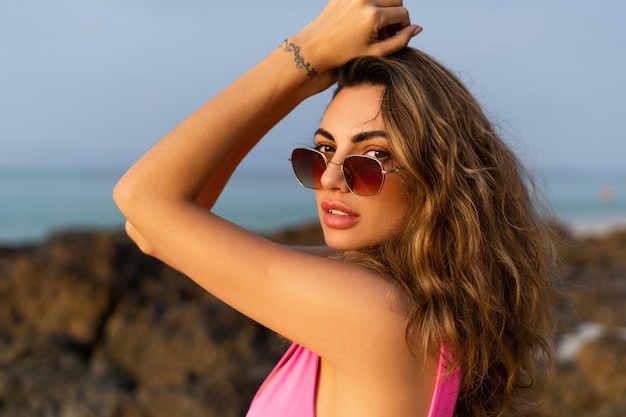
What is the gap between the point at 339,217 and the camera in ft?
6.48

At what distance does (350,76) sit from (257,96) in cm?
27

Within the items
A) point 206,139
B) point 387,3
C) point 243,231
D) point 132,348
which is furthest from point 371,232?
point 132,348

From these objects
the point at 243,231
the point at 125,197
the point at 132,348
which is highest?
the point at 125,197

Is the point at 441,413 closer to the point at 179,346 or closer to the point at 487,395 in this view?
the point at 487,395

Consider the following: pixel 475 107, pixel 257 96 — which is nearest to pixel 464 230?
pixel 475 107

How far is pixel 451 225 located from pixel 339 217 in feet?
1.00

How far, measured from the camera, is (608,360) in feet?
20.7

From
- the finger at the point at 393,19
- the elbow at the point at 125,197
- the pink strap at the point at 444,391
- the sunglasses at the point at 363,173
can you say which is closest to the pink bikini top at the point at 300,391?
the pink strap at the point at 444,391

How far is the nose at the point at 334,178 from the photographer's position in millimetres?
1941

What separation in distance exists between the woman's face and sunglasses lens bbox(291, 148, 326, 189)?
72 mm

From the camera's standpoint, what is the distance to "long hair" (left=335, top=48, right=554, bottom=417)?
185cm

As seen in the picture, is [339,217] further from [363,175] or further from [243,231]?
[243,231]

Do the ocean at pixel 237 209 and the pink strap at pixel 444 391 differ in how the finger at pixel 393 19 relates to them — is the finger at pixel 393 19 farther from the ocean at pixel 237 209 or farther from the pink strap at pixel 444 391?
the ocean at pixel 237 209

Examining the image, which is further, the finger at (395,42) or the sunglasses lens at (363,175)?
the finger at (395,42)
